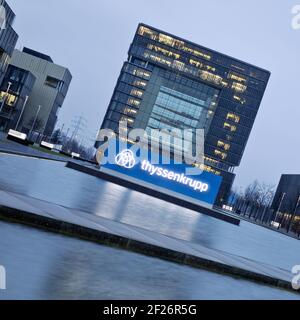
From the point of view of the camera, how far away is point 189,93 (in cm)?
13338

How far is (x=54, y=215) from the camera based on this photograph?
28.1 ft

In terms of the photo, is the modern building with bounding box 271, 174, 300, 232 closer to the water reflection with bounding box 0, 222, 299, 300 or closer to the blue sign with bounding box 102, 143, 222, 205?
the blue sign with bounding box 102, 143, 222, 205

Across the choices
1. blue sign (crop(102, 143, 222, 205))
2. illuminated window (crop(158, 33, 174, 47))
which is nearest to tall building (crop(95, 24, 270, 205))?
illuminated window (crop(158, 33, 174, 47))

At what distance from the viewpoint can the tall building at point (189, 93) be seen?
431ft

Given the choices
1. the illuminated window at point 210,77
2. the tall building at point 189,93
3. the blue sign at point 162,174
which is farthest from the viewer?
the illuminated window at point 210,77

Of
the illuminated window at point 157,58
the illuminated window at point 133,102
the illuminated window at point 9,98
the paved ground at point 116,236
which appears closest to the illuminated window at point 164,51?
the illuminated window at point 157,58

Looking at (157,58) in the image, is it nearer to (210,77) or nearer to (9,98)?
(210,77)

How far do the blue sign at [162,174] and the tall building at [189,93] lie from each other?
308 feet

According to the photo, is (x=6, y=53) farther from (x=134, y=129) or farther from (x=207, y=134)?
(x=207, y=134)

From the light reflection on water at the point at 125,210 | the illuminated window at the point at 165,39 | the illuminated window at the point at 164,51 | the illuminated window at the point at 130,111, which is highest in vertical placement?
the illuminated window at the point at 165,39

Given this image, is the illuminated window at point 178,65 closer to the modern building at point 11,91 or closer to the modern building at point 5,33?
the modern building at point 11,91

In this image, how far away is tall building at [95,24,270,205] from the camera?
431 feet

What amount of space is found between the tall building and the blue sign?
93.7 m

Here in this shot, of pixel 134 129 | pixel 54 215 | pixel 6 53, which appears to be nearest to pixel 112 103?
pixel 134 129
